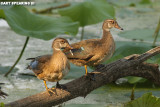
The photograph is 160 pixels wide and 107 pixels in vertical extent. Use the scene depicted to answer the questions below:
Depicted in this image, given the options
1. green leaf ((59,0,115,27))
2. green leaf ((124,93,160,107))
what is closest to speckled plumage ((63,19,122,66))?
green leaf ((124,93,160,107))

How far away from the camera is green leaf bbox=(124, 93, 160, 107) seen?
2553 millimetres

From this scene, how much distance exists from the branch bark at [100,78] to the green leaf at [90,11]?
1566mm

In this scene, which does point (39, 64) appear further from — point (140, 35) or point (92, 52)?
point (140, 35)

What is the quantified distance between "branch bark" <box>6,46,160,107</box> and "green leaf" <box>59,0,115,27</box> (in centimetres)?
157

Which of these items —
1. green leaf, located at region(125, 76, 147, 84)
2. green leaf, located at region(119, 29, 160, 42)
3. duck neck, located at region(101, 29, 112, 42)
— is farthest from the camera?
green leaf, located at region(119, 29, 160, 42)

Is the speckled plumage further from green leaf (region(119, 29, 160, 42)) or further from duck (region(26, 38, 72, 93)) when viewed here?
green leaf (region(119, 29, 160, 42))

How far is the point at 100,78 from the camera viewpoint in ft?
9.93

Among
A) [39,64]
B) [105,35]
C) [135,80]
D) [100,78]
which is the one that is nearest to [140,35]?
[135,80]

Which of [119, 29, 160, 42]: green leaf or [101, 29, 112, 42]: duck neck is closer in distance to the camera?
[101, 29, 112, 42]: duck neck

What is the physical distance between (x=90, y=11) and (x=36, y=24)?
52.0 inches

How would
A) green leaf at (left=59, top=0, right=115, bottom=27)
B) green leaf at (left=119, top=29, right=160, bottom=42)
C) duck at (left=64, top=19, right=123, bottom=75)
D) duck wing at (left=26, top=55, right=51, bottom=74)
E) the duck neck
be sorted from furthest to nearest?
green leaf at (left=59, top=0, right=115, bottom=27)
green leaf at (left=119, top=29, right=160, bottom=42)
the duck neck
duck at (left=64, top=19, right=123, bottom=75)
duck wing at (left=26, top=55, right=51, bottom=74)

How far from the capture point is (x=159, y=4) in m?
9.30

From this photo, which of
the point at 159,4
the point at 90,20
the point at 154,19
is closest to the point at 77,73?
the point at 90,20

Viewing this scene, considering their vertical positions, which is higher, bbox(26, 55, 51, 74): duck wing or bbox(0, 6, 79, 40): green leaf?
bbox(0, 6, 79, 40): green leaf
